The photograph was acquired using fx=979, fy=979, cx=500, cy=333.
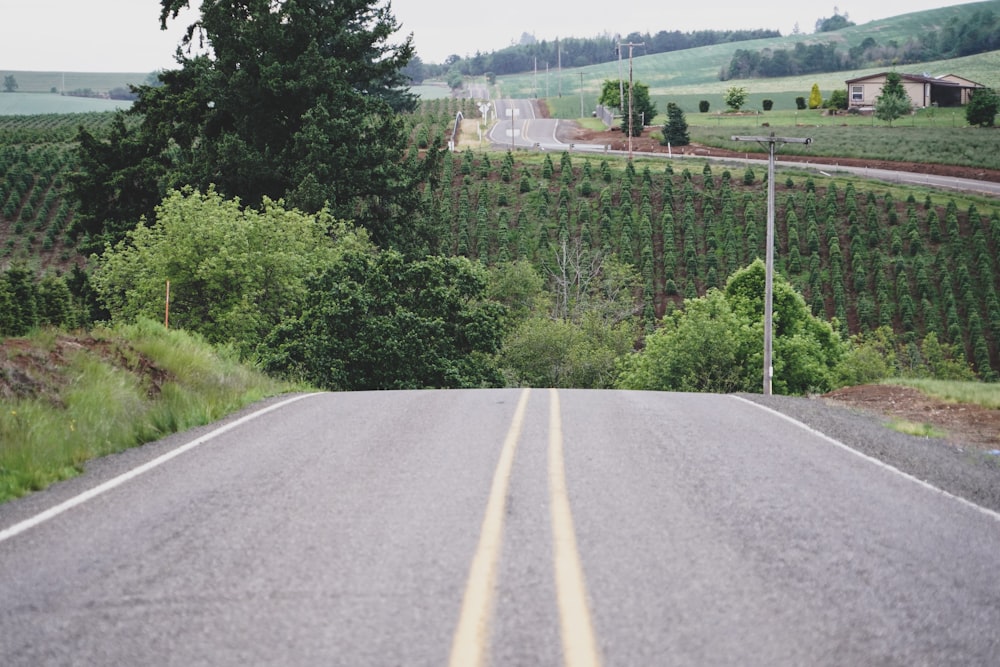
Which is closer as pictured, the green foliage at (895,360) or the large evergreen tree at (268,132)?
the large evergreen tree at (268,132)

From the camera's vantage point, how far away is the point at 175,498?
725 cm

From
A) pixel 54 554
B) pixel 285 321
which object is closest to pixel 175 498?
pixel 54 554

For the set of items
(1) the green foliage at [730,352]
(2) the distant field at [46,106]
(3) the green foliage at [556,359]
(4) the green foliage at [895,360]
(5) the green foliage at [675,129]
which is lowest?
(4) the green foliage at [895,360]

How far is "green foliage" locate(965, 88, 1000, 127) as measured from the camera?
107 meters

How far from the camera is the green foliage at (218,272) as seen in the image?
27.3 m

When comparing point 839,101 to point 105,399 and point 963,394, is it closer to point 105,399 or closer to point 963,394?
point 963,394

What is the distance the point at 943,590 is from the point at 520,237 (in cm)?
5767

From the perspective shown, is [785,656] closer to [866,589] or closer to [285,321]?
[866,589]

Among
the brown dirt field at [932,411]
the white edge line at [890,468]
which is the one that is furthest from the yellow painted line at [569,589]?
→ the brown dirt field at [932,411]

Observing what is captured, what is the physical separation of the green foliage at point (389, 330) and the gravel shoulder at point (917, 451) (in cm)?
1198

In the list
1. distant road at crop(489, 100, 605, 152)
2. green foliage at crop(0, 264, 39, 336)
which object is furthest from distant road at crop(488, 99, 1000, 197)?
green foliage at crop(0, 264, 39, 336)

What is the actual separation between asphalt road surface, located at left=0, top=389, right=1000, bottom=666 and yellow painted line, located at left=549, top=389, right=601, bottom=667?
2 cm

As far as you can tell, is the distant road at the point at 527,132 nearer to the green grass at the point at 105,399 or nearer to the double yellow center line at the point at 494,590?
the green grass at the point at 105,399

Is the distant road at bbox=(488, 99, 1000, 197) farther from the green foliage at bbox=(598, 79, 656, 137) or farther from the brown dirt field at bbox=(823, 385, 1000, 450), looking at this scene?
the brown dirt field at bbox=(823, 385, 1000, 450)
